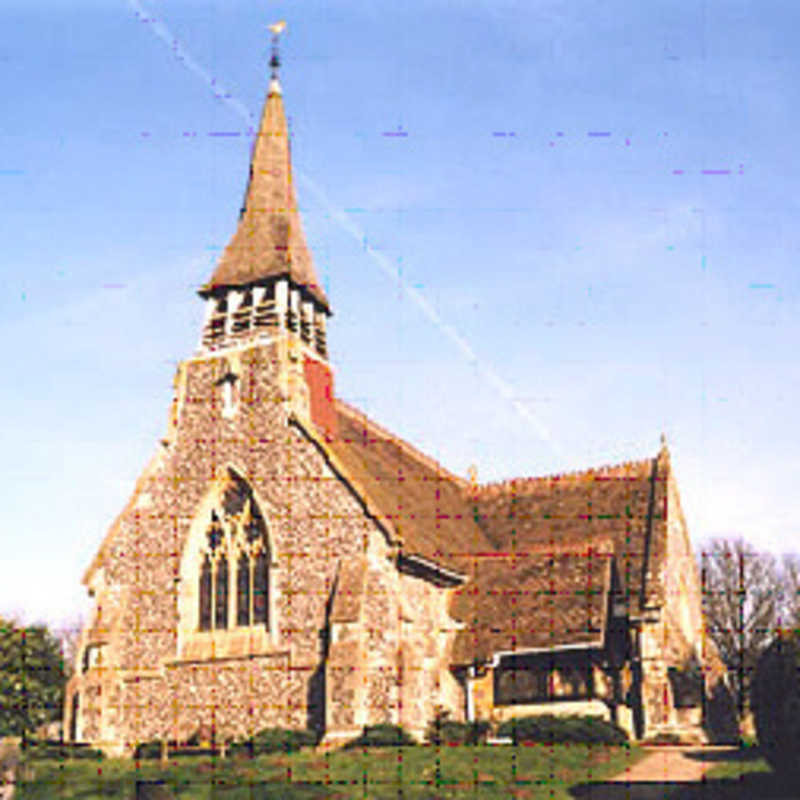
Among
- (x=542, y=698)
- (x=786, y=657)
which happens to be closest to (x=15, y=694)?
(x=542, y=698)

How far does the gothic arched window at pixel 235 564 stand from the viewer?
2858cm

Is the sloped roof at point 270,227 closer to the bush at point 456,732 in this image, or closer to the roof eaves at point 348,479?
the roof eaves at point 348,479

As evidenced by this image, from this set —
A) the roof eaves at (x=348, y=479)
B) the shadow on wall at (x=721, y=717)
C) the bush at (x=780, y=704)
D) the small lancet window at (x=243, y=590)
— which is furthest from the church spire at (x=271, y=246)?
the bush at (x=780, y=704)

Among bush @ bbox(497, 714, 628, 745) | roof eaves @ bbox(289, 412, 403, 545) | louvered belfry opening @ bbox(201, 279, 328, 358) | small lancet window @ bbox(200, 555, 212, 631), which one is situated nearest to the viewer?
bush @ bbox(497, 714, 628, 745)

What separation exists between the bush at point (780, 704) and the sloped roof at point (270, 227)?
761 inches

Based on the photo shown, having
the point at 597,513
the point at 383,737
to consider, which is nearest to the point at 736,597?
the point at 597,513

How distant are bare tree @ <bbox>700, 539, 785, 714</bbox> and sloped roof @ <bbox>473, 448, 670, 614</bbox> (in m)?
17.8

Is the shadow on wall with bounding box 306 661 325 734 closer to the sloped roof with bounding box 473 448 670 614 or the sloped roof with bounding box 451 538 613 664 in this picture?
the sloped roof with bounding box 451 538 613 664

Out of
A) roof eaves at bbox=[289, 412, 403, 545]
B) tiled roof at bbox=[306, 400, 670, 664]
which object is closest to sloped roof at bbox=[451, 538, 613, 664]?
tiled roof at bbox=[306, 400, 670, 664]

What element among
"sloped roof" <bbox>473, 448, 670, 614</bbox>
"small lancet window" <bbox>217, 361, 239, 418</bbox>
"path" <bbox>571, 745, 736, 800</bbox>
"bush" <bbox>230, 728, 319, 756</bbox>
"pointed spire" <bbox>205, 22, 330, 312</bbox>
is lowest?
"path" <bbox>571, 745, 736, 800</bbox>

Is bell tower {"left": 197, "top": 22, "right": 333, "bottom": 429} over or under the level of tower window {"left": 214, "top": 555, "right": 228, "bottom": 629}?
over

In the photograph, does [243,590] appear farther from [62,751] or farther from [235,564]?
[62,751]

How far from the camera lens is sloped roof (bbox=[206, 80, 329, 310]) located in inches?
1314

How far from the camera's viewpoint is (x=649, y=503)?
1289 inches
